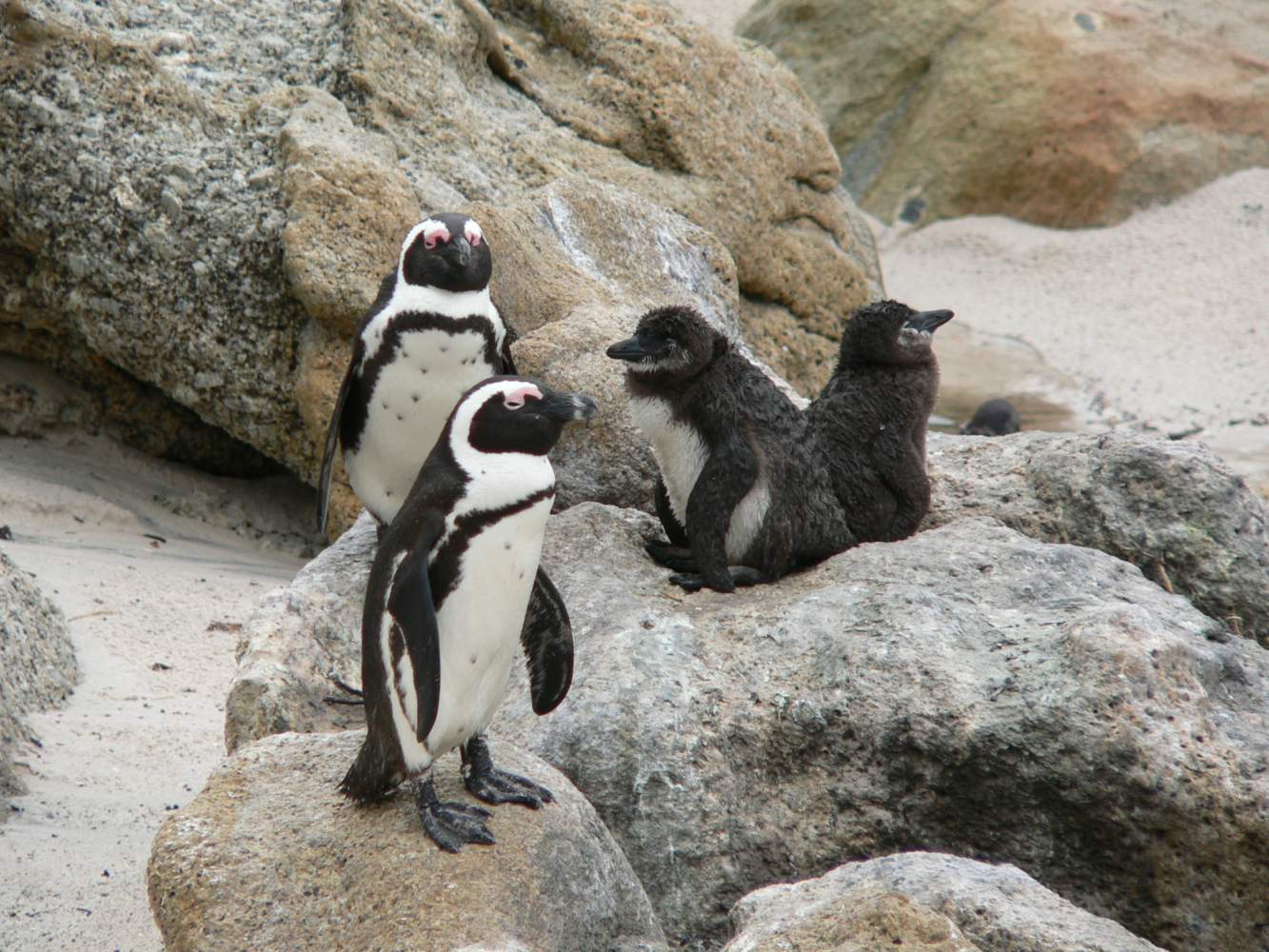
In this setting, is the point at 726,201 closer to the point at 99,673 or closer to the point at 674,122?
the point at 674,122

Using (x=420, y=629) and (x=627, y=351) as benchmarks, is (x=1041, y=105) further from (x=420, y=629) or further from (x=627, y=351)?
(x=420, y=629)

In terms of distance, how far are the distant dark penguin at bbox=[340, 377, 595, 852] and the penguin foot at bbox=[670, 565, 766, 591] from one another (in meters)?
1.00

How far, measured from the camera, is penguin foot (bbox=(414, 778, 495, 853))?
294 cm

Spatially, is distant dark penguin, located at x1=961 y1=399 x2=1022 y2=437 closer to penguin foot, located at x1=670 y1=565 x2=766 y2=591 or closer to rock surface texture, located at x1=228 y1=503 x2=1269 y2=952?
penguin foot, located at x1=670 y1=565 x2=766 y2=591

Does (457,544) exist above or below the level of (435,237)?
below

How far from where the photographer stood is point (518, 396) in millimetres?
3027

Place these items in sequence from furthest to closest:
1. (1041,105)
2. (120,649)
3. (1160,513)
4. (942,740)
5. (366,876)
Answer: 1. (1041,105)
2. (120,649)
3. (1160,513)
4. (942,740)
5. (366,876)

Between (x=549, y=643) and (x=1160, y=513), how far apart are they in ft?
6.69

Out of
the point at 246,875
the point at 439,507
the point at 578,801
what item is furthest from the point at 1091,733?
the point at 246,875

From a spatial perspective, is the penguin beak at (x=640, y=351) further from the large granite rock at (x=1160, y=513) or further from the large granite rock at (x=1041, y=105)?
the large granite rock at (x=1041, y=105)

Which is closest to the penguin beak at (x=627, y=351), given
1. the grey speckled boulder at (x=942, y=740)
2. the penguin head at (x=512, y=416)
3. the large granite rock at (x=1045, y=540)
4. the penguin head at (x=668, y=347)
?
the penguin head at (x=668, y=347)

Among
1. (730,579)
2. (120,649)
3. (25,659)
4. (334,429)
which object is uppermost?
(730,579)

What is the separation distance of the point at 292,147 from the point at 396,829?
11.8 ft

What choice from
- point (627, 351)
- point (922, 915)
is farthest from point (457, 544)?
point (627, 351)
